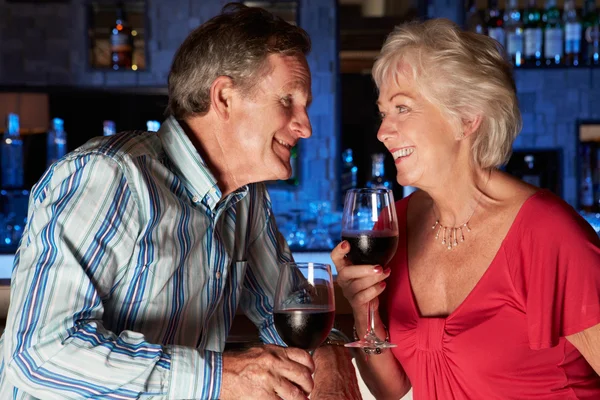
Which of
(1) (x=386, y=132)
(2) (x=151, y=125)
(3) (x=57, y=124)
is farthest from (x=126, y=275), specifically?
(3) (x=57, y=124)

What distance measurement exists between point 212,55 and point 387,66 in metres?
0.42

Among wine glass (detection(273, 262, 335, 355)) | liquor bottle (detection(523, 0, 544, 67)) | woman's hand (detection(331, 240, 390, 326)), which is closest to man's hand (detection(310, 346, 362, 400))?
woman's hand (detection(331, 240, 390, 326))

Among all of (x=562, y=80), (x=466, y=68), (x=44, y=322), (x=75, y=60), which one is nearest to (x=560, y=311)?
(x=466, y=68)

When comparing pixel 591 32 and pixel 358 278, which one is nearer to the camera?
pixel 358 278

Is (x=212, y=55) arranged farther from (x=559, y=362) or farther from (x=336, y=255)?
(x=559, y=362)

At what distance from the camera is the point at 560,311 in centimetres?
158

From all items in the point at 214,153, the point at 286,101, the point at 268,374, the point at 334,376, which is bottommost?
the point at 334,376

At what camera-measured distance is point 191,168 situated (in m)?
1.62

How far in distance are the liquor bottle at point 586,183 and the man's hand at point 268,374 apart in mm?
3219

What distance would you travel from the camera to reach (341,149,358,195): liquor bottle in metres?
4.36

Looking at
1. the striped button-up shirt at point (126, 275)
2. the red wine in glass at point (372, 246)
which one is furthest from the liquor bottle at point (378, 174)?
the red wine in glass at point (372, 246)

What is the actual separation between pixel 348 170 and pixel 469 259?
2.62 m

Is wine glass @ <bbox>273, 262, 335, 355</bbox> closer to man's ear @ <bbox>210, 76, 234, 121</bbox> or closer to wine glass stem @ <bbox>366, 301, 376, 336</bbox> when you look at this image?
wine glass stem @ <bbox>366, 301, 376, 336</bbox>

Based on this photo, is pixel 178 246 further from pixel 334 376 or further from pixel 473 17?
pixel 473 17
